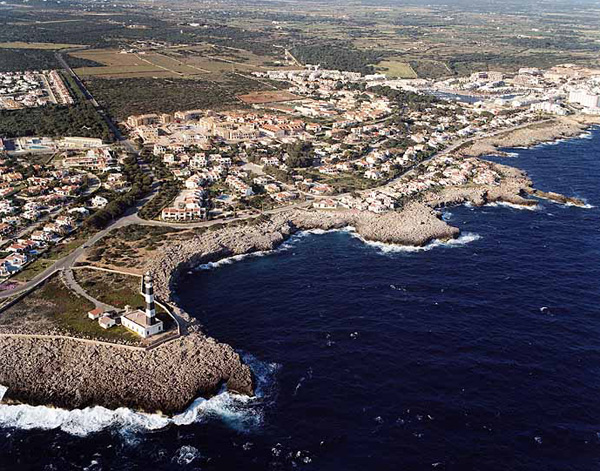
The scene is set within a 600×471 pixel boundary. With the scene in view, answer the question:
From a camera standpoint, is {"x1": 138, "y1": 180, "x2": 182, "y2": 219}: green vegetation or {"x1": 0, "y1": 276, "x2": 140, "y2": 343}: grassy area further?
{"x1": 138, "y1": 180, "x2": 182, "y2": 219}: green vegetation

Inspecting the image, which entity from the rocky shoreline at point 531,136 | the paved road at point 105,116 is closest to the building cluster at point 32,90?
the paved road at point 105,116

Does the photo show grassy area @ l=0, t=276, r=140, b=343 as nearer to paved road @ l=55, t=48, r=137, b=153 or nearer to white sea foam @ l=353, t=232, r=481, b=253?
white sea foam @ l=353, t=232, r=481, b=253

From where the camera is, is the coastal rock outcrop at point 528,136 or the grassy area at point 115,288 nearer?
the grassy area at point 115,288

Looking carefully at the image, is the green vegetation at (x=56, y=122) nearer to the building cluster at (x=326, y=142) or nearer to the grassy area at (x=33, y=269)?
the building cluster at (x=326, y=142)

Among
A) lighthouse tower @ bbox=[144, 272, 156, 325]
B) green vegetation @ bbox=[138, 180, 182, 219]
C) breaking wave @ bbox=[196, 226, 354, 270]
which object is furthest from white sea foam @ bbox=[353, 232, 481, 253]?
lighthouse tower @ bbox=[144, 272, 156, 325]

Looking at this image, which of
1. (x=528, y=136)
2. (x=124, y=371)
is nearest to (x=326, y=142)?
(x=528, y=136)
